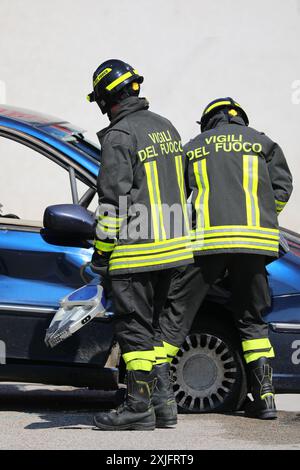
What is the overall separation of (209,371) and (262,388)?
0.32 m

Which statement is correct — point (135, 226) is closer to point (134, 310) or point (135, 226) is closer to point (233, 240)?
point (134, 310)

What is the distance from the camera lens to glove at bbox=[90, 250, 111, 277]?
5820 mm

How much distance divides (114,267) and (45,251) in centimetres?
61

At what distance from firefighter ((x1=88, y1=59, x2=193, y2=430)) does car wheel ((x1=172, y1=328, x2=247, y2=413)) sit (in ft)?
1.32

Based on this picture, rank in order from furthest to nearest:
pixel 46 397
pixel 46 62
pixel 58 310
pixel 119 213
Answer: pixel 46 62, pixel 46 397, pixel 58 310, pixel 119 213

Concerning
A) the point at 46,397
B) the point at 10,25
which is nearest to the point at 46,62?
the point at 10,25

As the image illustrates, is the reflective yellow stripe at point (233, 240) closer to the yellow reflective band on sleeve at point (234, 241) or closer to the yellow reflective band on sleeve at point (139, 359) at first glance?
the yellow reflective band on sleeve at point (234, 241)

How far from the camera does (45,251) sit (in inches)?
246

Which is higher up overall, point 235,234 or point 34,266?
point 235,234

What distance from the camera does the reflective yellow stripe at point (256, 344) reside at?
6.18m

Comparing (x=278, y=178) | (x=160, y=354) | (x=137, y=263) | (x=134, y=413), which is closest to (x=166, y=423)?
(x=134, y=413)

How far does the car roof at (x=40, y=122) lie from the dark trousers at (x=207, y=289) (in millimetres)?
1078

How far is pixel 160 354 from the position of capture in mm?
6031
